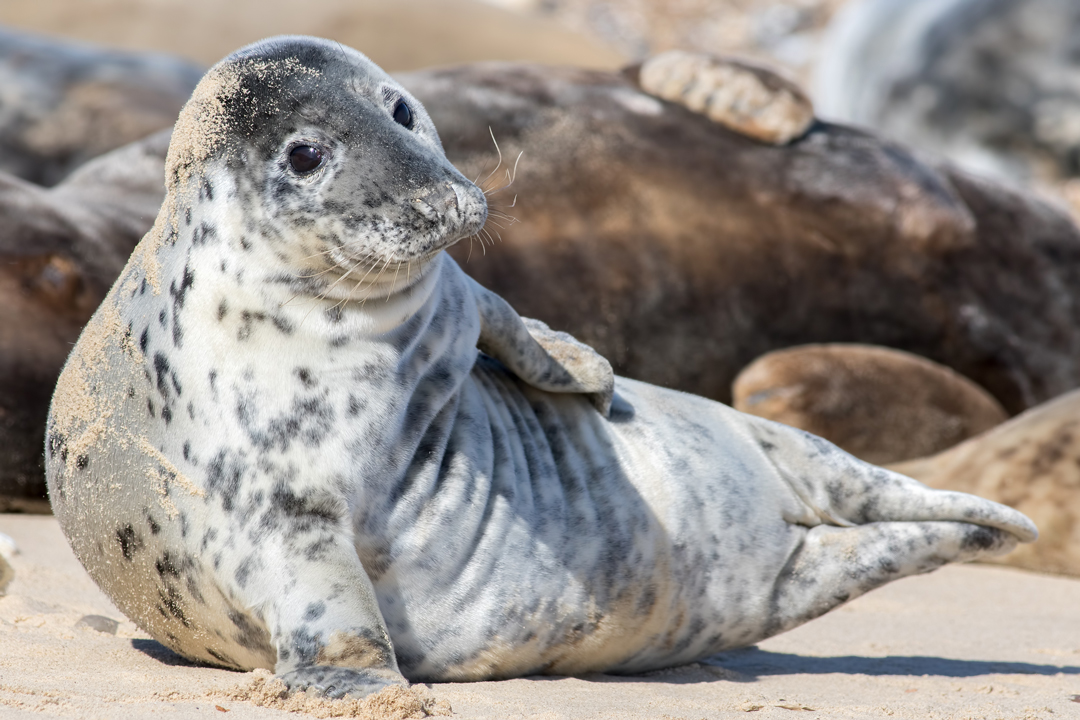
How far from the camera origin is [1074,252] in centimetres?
538

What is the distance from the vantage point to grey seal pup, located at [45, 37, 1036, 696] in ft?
6.91

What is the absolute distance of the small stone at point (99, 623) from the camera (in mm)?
2619

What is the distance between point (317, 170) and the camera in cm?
211

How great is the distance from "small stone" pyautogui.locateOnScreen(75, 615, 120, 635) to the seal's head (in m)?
0.87

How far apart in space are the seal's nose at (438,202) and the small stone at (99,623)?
3.76ft

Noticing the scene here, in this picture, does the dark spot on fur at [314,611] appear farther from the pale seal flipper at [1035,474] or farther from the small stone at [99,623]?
the pale seal flipper at [1035,474]

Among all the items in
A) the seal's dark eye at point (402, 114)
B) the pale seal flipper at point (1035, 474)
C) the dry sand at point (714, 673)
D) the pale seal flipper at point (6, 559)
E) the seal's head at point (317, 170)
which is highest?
the seal's dark eye at point (402, 114)

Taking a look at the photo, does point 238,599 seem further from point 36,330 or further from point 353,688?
point 36,330

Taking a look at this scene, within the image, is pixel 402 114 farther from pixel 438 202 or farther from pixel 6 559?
pixel 6 559

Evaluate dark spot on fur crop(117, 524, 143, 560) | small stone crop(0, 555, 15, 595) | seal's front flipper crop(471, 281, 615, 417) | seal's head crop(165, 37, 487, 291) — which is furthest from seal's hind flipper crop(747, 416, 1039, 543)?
small stone crop(0, 555, 15, 595)

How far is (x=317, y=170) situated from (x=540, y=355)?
66 cm

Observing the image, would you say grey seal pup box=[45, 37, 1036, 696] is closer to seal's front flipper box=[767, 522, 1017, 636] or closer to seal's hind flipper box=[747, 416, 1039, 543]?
seal's front flipper box=[767, 522, 1017, 636]

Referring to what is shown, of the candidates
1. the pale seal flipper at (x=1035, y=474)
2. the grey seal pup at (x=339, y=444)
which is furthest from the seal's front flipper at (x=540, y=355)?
the pale seal flipper at (x=1035, y=474)

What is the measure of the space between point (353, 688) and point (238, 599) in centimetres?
29
